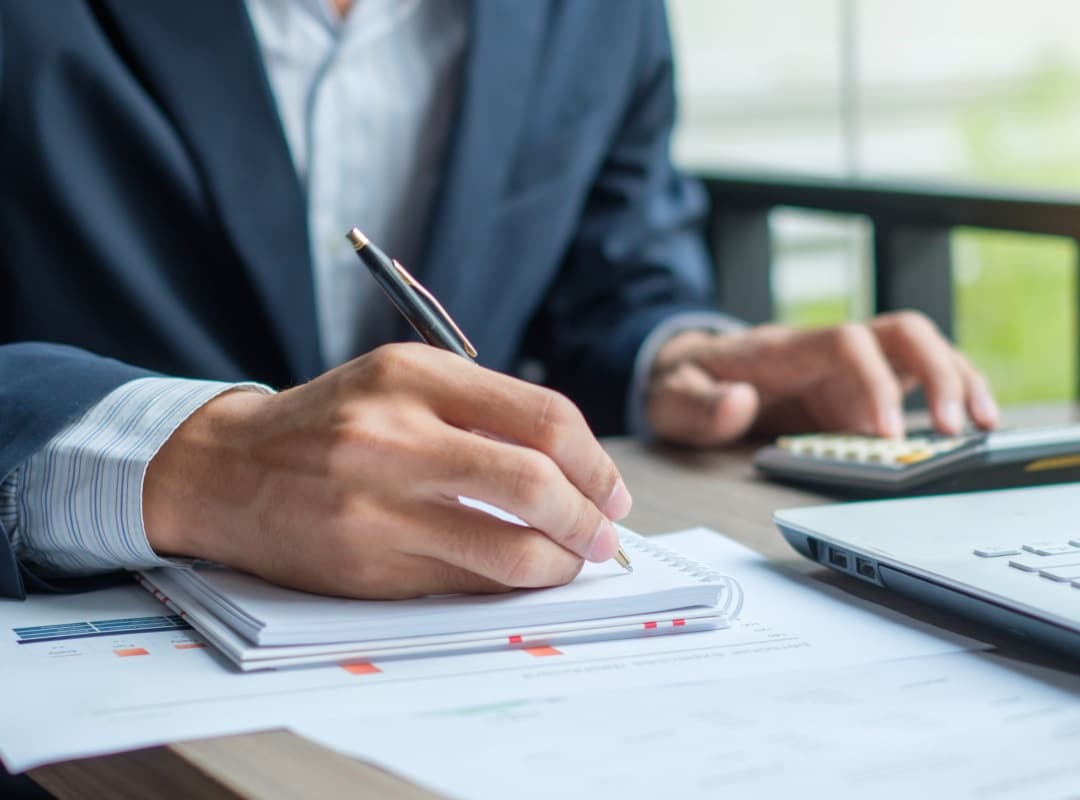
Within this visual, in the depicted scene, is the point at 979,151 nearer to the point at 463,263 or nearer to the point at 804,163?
the point at 804,163

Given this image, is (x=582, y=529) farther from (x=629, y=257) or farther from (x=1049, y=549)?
(x=629, y=257)

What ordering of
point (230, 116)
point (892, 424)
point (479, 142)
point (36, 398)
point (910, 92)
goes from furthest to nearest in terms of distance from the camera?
point (910, 92), point (479, 142), point (230, 116), point (892, 424), point (36, 398)

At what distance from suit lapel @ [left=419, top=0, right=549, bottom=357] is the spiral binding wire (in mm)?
502

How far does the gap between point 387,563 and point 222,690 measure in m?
0.09

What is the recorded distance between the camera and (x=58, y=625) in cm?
54

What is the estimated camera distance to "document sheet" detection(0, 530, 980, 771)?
42cm

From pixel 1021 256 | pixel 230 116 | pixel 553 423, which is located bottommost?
pixel 1021 256

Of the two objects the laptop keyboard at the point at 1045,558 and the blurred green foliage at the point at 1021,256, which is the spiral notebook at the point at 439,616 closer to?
the laptop keyboard at the point at 1045,558

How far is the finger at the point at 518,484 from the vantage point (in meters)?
0.51

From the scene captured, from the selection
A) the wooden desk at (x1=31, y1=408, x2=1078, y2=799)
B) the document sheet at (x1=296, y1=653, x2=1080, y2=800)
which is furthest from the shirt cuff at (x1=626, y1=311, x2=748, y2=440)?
the document sheet at (x1=296, y1=653, x2=1080, y2=800)

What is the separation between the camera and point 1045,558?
1.74 feet

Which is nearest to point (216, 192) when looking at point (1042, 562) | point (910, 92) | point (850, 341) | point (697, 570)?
point (850, 341)

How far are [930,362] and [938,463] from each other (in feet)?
0.51

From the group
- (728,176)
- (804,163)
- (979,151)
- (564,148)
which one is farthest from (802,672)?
(979,151)
